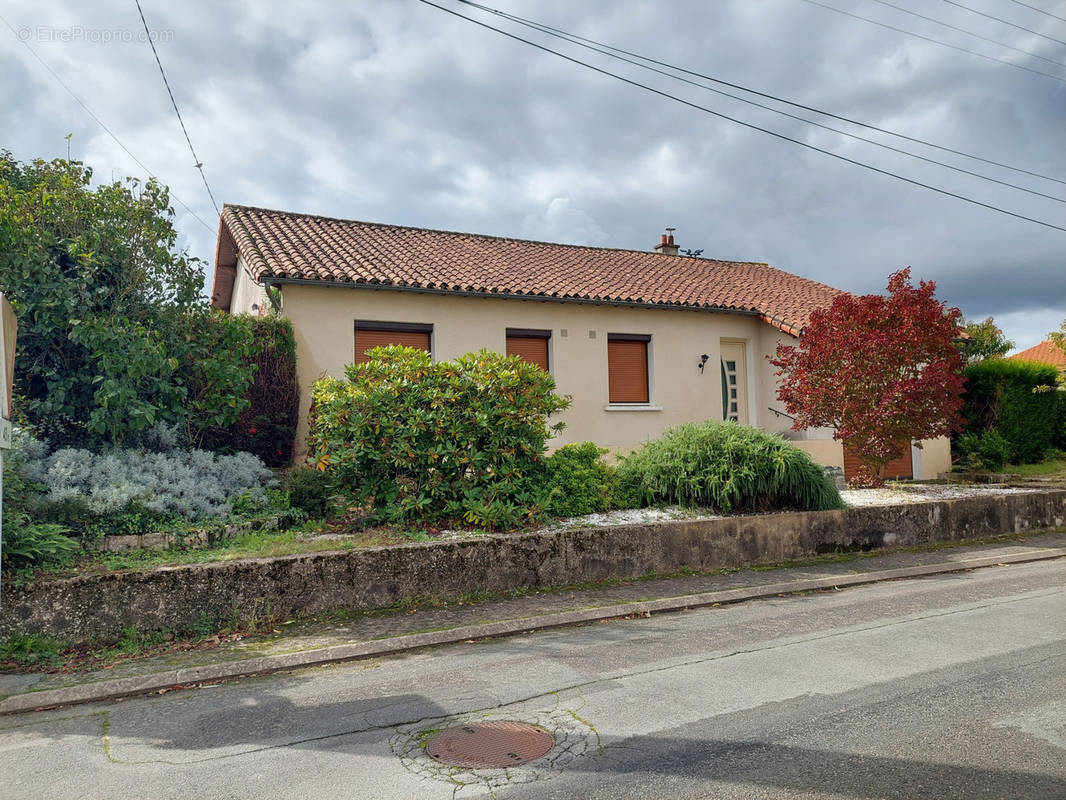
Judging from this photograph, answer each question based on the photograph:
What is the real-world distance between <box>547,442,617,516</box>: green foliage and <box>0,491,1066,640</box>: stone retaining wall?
85 centimetres

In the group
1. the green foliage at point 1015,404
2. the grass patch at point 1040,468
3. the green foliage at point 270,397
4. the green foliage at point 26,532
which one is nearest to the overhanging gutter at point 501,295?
the green foliage at point 270,397

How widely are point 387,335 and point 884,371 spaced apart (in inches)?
344

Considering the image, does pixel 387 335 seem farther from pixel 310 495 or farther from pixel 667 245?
pixel 667 245

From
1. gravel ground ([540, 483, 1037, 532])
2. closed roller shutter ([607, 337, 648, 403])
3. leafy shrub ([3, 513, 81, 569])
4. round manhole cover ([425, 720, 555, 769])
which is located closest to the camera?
round manhole cover ([425, 720, 555, 769])

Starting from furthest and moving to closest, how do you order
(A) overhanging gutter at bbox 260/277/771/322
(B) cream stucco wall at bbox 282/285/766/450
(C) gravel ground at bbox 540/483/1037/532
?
1. (B) cream stucco wall at bbox 282/285/766/450
2. (A) overhanging gutter at bbox 260/277/771/322
3. (C) gravel ground at bbox 540/483/1037/532

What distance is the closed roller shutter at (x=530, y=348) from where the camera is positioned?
15047mm

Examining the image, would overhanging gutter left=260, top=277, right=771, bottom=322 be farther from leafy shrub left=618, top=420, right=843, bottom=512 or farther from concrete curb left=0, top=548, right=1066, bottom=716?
concrete curb left=0, top=548, right=1066, bottom=716

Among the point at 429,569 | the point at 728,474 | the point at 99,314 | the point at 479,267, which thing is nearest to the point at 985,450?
the point at 728,474

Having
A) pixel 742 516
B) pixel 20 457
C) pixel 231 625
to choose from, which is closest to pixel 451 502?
pixel 231 625

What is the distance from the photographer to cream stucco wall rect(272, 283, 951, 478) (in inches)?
515

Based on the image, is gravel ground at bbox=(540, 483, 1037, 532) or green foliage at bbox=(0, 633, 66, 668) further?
gravel ground at bbox=(540, 483, 1037, 532)

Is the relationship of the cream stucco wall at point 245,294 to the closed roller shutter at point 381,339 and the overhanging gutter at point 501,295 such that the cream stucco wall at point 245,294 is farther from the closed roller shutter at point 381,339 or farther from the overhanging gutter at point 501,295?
the closed roller shutter at point 381,339

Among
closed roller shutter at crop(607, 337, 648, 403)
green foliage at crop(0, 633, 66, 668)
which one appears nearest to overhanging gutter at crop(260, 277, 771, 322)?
closed roller shutter at crop(607, 337, 648, 403)

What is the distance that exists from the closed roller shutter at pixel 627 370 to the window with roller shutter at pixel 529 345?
4.95ft
